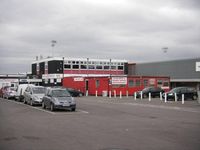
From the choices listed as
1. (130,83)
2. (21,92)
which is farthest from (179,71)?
(21,92)

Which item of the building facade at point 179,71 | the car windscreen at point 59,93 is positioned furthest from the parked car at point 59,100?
the building facade at point 179,71

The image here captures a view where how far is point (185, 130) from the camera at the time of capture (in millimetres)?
14680

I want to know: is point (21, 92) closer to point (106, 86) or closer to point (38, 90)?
point (38, 90)

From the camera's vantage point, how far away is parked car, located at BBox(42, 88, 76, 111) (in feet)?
80.8

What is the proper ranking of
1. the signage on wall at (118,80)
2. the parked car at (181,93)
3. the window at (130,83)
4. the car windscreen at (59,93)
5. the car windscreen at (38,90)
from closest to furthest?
the car windscreen at (59,93) < the car windscreen at (38,90) < the parked car at (181,93) < the signage on wall at (118,80) < the window at (130,83)

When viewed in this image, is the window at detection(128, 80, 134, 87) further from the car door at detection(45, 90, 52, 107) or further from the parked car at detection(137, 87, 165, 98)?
the car door at detection(45, 90, 52, 107)

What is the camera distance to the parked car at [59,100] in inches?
969

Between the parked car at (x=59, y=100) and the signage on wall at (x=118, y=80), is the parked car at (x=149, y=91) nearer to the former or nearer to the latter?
the signage on wall at (x=118, y=80)

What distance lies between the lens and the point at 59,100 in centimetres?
2472

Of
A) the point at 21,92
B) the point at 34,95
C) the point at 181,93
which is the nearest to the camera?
the point at 34,95

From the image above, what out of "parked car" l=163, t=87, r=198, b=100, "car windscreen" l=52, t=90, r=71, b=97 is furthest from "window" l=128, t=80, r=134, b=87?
"car windscreen" l=52, t=90, r=71, b=97

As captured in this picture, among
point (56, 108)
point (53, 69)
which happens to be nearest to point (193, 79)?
point (53, 69)

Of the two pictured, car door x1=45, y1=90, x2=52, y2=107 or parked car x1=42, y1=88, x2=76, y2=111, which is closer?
parked car x1=42, y1=88, x2=76, y2=111

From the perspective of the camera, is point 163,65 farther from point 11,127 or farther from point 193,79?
point 11,127
